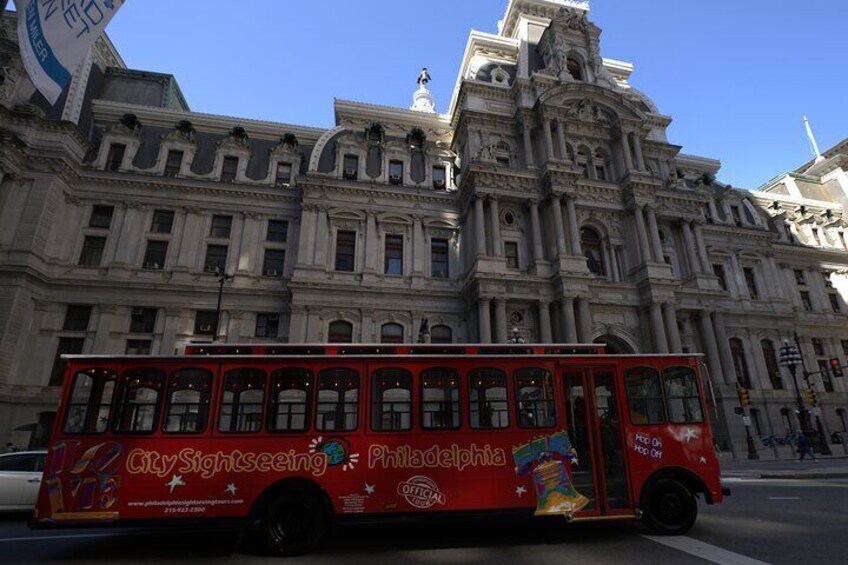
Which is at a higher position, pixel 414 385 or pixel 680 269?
pixel 680 269

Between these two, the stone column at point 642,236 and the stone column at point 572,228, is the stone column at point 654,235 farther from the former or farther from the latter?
the stone column at point 572,228

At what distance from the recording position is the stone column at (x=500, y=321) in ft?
78.9

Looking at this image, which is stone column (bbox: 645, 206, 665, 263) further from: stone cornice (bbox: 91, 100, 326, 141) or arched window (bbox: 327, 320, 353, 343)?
stone cornice (bbox: 91, 100, 326, 141)

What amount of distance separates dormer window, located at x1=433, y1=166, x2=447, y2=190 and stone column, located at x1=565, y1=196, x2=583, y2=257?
8.40 meters

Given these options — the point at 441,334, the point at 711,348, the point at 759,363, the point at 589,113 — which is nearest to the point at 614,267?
the point at 711,348

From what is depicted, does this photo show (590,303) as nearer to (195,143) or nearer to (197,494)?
(197,494)

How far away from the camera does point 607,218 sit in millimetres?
30656

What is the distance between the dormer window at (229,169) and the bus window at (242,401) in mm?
24749

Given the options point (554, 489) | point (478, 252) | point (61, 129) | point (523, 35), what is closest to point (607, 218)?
point (478, 252)

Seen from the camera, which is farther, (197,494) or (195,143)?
(195,143)

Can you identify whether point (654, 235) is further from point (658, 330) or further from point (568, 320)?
point (568, 320)

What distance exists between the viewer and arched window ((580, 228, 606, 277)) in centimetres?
2980

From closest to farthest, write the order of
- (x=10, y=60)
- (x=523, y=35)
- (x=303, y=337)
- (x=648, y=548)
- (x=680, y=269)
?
1. (x=648, y=548)
2. (x=303, y=337)
3. (x=10, y=60)
4. (x=680, y=269)
5. (x=523, y=35)

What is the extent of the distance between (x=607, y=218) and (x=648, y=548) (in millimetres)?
26838
